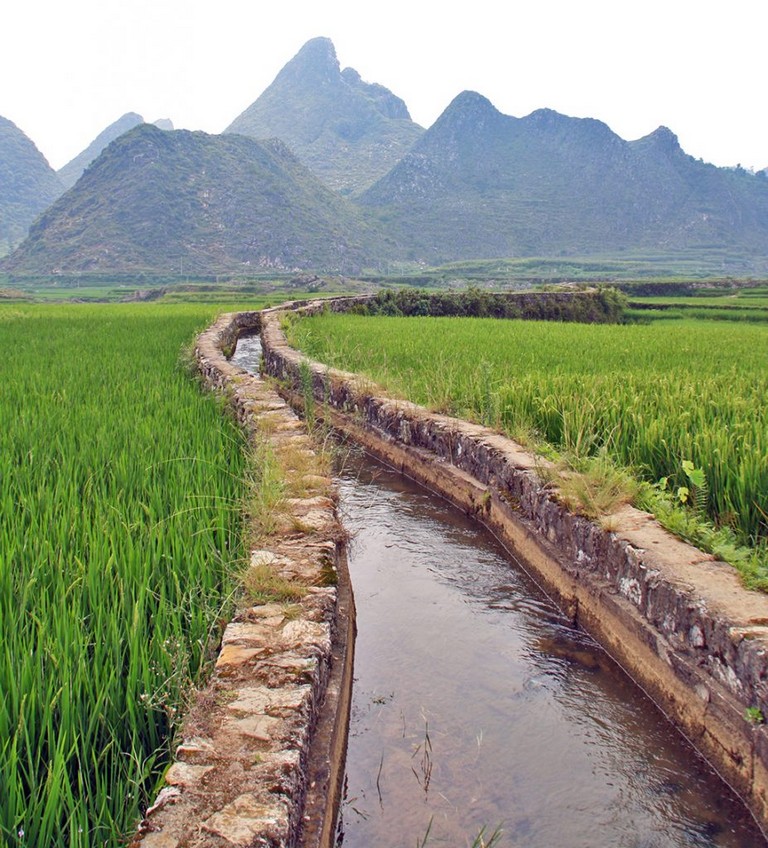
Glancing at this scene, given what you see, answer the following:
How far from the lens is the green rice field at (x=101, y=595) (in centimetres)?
184

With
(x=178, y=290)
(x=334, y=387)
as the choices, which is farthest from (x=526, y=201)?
(x=334, y=387)

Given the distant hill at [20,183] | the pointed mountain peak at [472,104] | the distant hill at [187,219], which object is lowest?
the distant hill at [187,219]

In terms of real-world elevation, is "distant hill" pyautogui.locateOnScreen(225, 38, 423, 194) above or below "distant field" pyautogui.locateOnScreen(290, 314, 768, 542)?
above

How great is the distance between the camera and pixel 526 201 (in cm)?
12794

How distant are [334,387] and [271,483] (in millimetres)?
5003

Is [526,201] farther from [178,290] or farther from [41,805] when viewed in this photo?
Answer: [41,805]

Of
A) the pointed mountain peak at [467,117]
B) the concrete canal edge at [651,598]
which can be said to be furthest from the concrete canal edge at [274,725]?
the pointed mountain peak at [467,117]

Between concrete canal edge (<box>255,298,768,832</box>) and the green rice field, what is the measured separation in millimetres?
1827

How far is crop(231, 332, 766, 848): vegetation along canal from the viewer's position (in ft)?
8.13

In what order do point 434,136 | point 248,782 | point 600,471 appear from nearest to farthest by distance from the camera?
point 248,782, point 600,471, point 434,136

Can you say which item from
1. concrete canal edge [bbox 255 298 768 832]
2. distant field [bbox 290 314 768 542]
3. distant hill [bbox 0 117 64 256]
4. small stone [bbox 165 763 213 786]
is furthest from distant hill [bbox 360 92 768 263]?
small stone [bbox 165 763 213 786]

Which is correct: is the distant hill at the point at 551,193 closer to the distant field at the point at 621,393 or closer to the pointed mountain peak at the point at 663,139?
the pointed mountain peak at the point at 663,139

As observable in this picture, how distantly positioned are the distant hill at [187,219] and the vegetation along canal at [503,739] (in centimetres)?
7398

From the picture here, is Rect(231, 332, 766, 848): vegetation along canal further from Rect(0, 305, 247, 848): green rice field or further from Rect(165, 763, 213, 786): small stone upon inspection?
Rect(0, 305, 247, 848): green rice field
